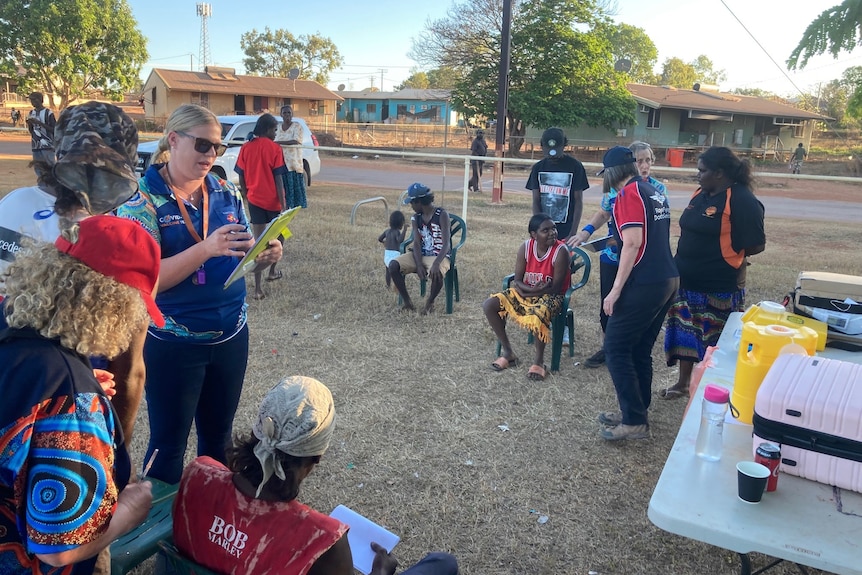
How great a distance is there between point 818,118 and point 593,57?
52.1ft

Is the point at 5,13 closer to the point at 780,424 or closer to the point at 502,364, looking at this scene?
the point at 502,364

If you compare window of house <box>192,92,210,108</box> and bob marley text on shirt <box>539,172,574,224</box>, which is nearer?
bob marley text on shirt <box>539,172,574,224</box>

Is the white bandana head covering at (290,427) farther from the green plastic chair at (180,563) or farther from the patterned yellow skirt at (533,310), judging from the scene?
the patterned yellow skirt at (533,310)

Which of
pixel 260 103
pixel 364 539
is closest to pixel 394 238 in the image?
pixel 364 539

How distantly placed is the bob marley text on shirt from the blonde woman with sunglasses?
354cm

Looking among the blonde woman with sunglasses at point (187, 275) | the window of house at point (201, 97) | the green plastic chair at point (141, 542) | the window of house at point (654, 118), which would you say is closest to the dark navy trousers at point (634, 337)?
the blonde woman with sunglasses at point (187, 275)

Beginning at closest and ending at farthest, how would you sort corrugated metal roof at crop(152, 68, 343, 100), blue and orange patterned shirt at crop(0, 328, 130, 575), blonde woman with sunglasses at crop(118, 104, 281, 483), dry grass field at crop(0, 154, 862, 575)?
blue and orange patterned shirt at crop(0, 328, 130, 575) → blonde woman with sunglasses at crop(118, 104, 281, 483) → dry grass field at crop(0, 154, 862, 575) → corrugated metal roof at crop(152, 68, 343, 100)

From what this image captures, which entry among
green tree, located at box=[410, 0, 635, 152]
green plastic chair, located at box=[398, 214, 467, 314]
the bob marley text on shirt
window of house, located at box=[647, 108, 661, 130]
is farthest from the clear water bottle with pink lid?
window of house, located at box=[647, 108, 661, 130]

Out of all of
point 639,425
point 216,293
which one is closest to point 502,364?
point 639,425

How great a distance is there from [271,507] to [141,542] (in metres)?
0.69

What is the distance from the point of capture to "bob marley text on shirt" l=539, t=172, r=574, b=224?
564 cm

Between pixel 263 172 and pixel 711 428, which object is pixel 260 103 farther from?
pixel 711 428

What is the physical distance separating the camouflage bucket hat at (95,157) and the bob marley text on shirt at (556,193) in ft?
12.8

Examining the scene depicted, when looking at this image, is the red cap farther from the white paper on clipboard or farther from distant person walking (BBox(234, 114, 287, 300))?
distant person walking (BBox(234, 114, 287, 300))
